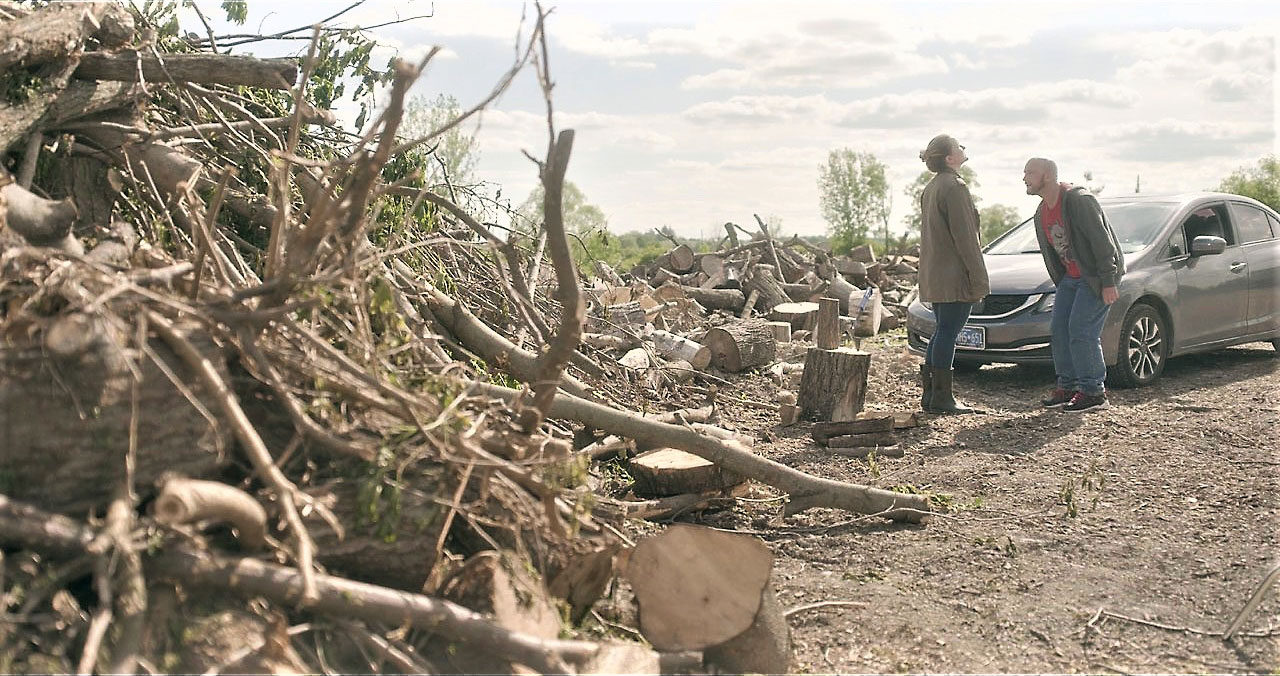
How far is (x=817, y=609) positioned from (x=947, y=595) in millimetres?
613

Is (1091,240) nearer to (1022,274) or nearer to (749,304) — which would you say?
(1022,274)

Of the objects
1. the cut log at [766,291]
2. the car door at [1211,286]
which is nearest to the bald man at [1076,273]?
the car door at [1211,286]

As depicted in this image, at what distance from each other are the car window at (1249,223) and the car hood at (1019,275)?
2005 millimetres

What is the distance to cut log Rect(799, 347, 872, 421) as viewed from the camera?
26.2ft

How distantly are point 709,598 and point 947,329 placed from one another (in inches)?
195

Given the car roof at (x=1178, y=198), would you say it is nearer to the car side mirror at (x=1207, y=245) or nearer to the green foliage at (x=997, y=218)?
the car side mirror at (x=1207, y=245)

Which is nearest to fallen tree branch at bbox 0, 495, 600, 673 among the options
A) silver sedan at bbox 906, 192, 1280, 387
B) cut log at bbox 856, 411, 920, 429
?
cut log at bbox 856, 411, 920, 429

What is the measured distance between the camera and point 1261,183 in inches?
1786

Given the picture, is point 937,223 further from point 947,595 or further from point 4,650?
point 4,650

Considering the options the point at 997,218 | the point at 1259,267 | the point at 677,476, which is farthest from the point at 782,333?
the point at 997,218

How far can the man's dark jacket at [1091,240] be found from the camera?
786cm

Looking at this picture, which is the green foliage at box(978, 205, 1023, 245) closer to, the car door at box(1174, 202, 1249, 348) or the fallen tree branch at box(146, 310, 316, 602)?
the car door at box(1174, 202, 1249, 348)

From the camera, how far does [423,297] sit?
5.86 m

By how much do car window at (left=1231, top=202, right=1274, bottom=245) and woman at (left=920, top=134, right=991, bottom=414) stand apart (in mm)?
3548
